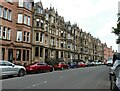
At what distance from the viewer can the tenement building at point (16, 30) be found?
39.8m

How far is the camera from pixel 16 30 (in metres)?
43.8

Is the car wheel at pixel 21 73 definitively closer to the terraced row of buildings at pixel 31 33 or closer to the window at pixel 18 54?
the terraced row of buildings at pixel 31 33

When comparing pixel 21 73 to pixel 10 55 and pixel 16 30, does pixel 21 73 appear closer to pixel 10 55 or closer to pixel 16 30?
pixel 10 55

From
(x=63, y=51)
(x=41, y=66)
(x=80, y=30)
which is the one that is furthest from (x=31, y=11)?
(x=80, y=30)

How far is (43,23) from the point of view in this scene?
55062mm

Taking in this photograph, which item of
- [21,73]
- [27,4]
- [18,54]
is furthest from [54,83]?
[27,4]

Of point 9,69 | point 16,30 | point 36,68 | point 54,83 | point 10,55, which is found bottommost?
point 54,83

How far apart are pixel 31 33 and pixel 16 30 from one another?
5736 millimetres

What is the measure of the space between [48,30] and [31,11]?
35.4 feet

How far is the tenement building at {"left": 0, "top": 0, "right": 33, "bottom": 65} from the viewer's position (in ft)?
131

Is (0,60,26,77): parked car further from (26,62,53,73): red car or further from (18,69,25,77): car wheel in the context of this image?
(26,62,53,73): red car

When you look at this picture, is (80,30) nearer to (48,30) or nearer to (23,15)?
(48,30)

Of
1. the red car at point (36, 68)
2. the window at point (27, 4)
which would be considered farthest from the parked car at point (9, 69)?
the window at point (27, 4)

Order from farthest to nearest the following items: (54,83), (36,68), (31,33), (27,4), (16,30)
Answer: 1. (31,33)
2. (27,4)
3. (16,30)
4. (36,68)
5. (54,83)
